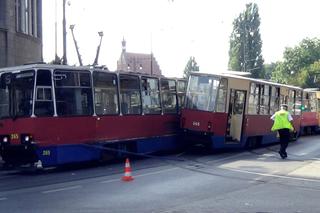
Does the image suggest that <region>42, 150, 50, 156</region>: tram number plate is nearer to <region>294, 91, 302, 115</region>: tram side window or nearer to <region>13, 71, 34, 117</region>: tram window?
<region>13, 71, 34, 117</region>: tram window

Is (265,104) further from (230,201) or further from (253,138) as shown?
(230,201)

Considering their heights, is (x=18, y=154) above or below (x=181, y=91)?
below

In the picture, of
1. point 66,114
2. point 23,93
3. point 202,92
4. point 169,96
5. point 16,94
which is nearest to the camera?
point 23,93

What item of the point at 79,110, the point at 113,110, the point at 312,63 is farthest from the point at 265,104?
the point at 312,63

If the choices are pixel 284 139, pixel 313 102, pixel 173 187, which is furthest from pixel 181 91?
pixel 313 102

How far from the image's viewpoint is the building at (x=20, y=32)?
2467cm

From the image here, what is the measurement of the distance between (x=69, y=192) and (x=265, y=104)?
44.1 ft

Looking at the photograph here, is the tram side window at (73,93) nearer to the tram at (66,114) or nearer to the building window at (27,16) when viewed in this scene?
the tram at (66,114)

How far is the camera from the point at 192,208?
8.86 m

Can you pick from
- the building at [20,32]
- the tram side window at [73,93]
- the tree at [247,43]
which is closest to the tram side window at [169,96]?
the tram side window at [73,93]

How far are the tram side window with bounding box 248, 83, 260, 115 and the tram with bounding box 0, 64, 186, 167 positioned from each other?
4.96m

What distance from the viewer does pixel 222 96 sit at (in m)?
18.8

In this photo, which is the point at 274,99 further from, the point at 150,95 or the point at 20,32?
the point at 20,32

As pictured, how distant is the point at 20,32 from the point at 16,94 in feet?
43.4
